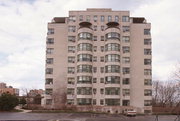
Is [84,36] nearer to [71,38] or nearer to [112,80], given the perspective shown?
[71,38]

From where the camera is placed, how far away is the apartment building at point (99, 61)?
6488cm

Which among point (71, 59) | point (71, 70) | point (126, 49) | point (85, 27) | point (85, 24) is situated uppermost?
point (85, 24)

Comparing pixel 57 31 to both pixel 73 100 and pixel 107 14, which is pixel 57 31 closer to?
pixel 107 14

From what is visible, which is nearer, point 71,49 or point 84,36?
point 84,36

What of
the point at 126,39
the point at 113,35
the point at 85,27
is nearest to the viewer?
the point at 113,35

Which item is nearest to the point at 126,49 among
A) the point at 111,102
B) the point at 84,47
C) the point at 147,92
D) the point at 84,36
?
the point at 84,47

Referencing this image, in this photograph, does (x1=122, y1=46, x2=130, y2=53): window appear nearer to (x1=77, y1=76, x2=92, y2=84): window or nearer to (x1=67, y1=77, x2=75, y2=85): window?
(x1=77, y1=76, x2=92, y2=84): window

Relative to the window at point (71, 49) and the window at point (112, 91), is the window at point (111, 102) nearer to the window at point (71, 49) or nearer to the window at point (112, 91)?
the window at point (112, 91)

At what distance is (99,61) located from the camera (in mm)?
67688

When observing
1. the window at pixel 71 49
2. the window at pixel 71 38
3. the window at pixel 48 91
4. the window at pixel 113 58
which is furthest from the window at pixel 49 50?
the window at pixel 113 58

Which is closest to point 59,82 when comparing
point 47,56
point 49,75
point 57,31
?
point 49,75

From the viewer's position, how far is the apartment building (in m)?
64.9

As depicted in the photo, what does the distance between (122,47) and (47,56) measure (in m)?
21.3

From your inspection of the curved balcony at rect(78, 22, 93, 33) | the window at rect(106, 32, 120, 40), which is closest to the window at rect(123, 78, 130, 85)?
the window at rect(106, 32, 120, 40)
